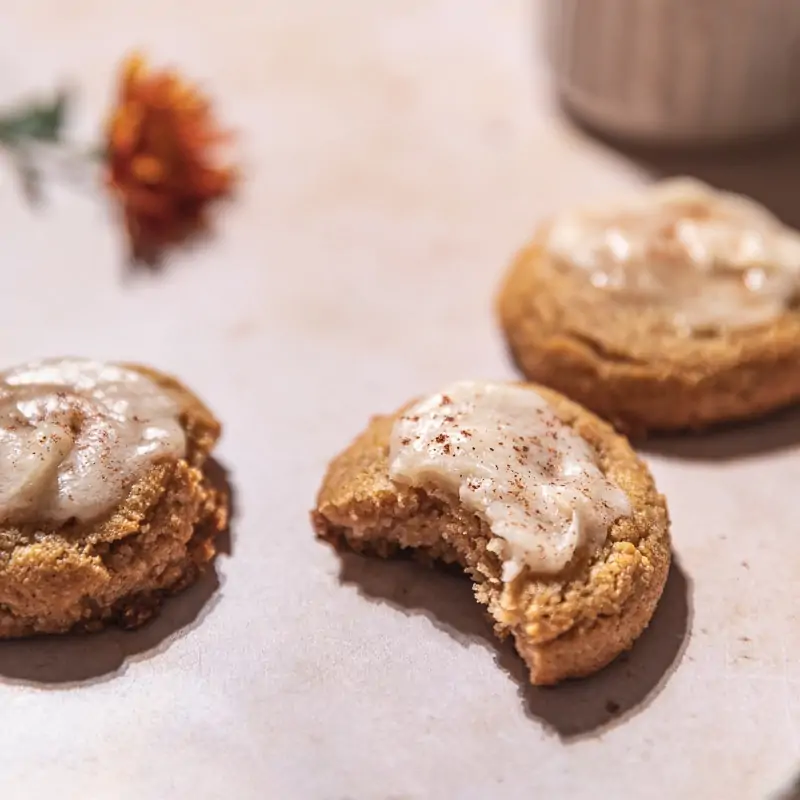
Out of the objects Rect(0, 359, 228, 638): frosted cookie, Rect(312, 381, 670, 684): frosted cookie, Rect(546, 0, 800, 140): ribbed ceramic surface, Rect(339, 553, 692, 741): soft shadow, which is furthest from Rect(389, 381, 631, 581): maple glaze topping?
Rect(546, 0, 800, 140): ribbed ceramic surface

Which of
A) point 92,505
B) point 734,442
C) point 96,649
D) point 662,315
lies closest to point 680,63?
point 662,315

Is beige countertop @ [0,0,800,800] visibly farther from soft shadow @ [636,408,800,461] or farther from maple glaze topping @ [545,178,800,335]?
maple glaze topping @ [545,178,800,335]

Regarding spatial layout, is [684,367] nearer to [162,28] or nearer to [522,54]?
[522,54]

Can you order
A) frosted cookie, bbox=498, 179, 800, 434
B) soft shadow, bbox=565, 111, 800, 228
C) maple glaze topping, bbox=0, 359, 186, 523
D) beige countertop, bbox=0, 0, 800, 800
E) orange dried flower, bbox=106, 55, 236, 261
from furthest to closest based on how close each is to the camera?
soft shadow, bbox=565, 111, 800, 228
orange dried flower, bbox=106, 55, 236, 261
frosted cookie, bbox=498, 179, 800, 434
maple glaze topping, bbox=0, 359, 186, 523
beige countertop, bbox=0, 0, 800, 800

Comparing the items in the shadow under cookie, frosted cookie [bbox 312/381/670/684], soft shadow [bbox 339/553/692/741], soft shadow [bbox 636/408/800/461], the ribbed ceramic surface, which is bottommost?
the shadow under cookie

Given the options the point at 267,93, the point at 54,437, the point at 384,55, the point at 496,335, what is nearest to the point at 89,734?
the point at 54,437

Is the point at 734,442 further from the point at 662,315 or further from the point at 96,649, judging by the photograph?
the point at 96,649

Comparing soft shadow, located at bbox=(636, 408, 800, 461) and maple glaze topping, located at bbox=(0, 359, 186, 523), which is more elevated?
maple glaze topping, located at bbox=(0, 359, 186, 523)
